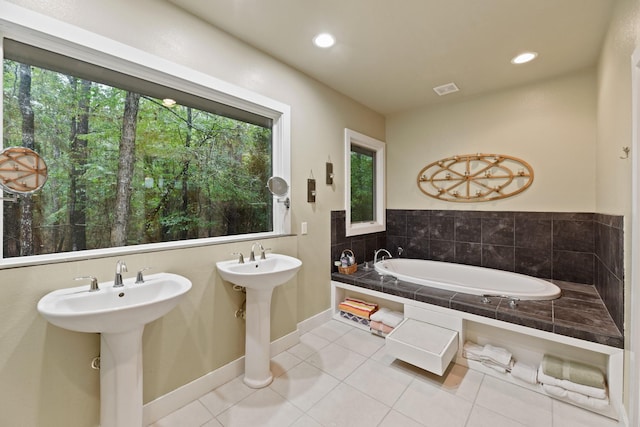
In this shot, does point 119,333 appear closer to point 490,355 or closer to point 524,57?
point 490,355

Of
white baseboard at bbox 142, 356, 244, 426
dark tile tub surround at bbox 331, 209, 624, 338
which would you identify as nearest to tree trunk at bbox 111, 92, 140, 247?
white baseboard at bbox 142, 356, 244, 426

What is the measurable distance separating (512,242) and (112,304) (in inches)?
138

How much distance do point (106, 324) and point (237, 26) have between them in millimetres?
2007

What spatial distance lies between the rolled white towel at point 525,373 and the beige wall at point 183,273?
1.69m

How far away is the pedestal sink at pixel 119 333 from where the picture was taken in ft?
3.83

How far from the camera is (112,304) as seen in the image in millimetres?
1387

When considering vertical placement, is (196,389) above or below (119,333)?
below

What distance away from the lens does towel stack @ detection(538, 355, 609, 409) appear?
1661mm

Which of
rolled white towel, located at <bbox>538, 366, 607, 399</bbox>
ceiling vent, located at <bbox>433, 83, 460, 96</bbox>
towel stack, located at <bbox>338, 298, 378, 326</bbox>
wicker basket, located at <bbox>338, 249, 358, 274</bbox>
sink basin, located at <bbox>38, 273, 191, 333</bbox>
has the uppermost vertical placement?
ceiling vent, located at <bbox>433, 83, 460, 96</bbox>

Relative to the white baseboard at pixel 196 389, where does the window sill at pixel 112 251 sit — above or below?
above

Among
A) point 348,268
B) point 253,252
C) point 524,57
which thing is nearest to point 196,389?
point 253,252

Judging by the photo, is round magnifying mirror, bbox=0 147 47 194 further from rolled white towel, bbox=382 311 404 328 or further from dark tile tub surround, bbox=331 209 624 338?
rolled white towel, bbox=382 311 404 328

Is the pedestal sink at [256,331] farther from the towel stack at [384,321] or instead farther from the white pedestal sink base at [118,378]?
the towel stack at [384,321]

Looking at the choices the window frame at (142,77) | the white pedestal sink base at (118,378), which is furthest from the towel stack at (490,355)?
the white pedestal sink base at (118,378)
